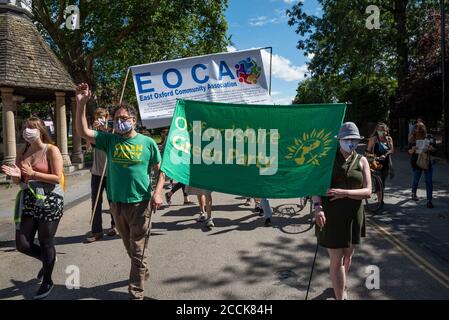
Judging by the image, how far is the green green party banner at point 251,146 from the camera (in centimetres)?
423

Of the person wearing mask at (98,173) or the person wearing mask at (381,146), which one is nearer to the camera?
the person wearing mask at (98,173)

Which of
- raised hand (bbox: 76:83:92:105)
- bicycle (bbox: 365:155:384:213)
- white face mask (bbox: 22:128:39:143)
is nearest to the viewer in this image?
raised hand (bbox: 76:83:92:105)

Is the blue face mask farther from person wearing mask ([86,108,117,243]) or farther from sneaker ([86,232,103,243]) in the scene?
sneaker ([86,232,103,243])

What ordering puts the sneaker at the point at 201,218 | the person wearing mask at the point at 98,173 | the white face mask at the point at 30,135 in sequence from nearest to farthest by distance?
the white face mask at the point at 30,135, the person wearing mask at the point at 98,173, the sneaker at the point at 201,218

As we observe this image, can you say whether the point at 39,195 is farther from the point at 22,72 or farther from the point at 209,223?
the point at 22,72

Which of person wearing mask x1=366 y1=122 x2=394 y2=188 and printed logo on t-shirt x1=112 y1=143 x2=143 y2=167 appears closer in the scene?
printed logo on t-shirt x1=112 y1=143 x2=143 y2=167

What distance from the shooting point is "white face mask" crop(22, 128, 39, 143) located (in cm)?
437

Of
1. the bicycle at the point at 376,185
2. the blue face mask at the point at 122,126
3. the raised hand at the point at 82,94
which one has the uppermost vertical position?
the raised hand at the point at 82,94

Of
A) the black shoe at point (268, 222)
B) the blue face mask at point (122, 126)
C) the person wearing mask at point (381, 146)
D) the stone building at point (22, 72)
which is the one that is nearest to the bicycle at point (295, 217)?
the black shoe at point (268, 222)

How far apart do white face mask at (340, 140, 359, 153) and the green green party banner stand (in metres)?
0.19

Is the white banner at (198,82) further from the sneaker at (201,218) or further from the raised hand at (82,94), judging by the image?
the sneaker at (201,218)

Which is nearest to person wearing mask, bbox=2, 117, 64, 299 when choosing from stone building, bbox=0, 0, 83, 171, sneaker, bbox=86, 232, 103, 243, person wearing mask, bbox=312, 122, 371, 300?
sneaker, bbox=86, 232, 103, 243
